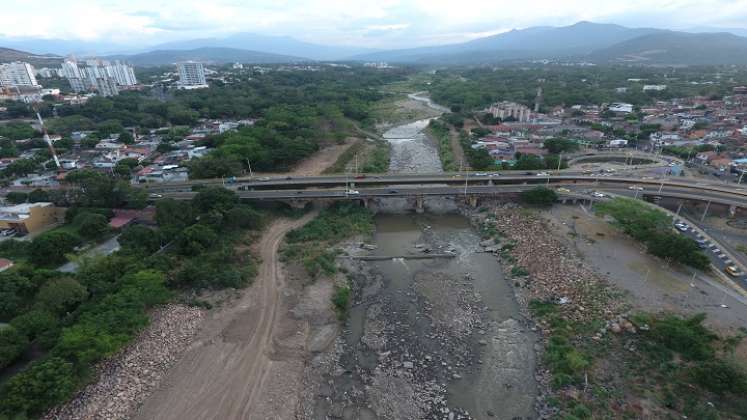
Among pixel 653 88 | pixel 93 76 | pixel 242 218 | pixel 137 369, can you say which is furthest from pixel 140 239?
pixel 93 76

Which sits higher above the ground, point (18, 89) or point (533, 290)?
point (18, 89)

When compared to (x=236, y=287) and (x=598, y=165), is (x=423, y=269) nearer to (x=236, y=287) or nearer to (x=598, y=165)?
(x=236, y=287)

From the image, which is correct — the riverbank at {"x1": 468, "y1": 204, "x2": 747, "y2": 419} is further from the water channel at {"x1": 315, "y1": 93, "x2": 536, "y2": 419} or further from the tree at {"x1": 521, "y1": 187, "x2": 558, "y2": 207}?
the tree at {"x1": 521, "y1": 187, "x2": 558, "y2": 207}

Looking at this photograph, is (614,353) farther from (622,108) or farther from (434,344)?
(622,108)

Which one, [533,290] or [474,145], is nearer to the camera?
[533,290]

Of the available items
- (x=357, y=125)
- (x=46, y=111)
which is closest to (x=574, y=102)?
(x=357, y=125)

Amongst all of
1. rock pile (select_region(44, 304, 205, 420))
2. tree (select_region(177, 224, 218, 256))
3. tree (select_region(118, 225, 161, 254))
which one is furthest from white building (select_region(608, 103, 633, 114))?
rock pile (select_region(44, 304, 205, 420))

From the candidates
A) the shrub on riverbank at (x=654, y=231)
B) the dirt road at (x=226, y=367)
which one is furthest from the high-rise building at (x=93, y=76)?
the shrub on riverbank at (x=654, y=231)
